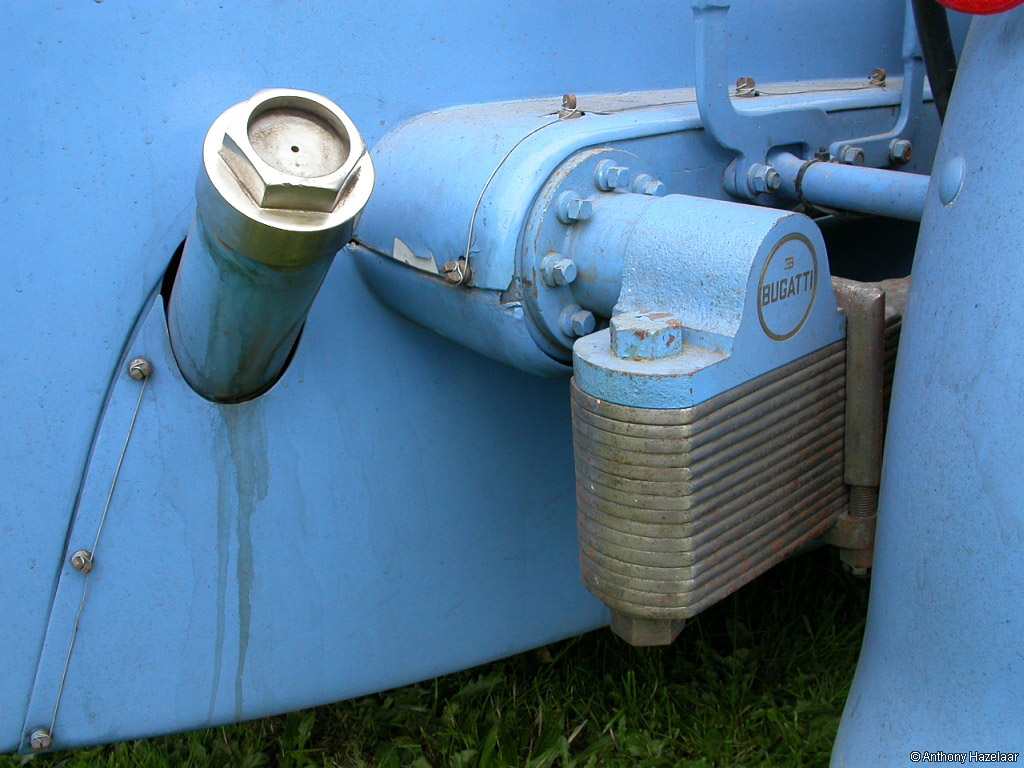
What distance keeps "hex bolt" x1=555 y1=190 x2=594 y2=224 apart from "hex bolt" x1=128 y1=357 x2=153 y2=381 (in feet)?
1.68

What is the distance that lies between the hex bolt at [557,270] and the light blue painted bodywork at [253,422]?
0.39 feet

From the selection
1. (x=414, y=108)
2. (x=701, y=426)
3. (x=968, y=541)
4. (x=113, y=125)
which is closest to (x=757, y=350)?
(x=701, y=426)

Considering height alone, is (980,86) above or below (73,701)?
above

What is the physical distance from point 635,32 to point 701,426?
2.41 feet

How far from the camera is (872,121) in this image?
1.48 meters

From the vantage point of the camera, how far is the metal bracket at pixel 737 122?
1203mm

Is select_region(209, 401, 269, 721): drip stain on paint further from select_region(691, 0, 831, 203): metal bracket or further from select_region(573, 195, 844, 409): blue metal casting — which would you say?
select_region(691, 0, 831, 203): metal bracket

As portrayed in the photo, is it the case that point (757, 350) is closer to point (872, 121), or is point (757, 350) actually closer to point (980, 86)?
point (980, 86)

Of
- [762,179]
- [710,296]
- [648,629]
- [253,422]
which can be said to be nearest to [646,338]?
[710,296]

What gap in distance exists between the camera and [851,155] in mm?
1385

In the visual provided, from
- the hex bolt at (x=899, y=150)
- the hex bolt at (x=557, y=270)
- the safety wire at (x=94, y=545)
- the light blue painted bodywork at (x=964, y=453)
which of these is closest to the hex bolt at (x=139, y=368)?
the safety wire at (x=94, y=545)

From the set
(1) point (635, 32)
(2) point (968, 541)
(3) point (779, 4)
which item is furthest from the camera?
(3) point (779, 4)

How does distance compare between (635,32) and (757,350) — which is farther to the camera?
(635,32)

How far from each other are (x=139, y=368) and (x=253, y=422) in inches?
5.9
